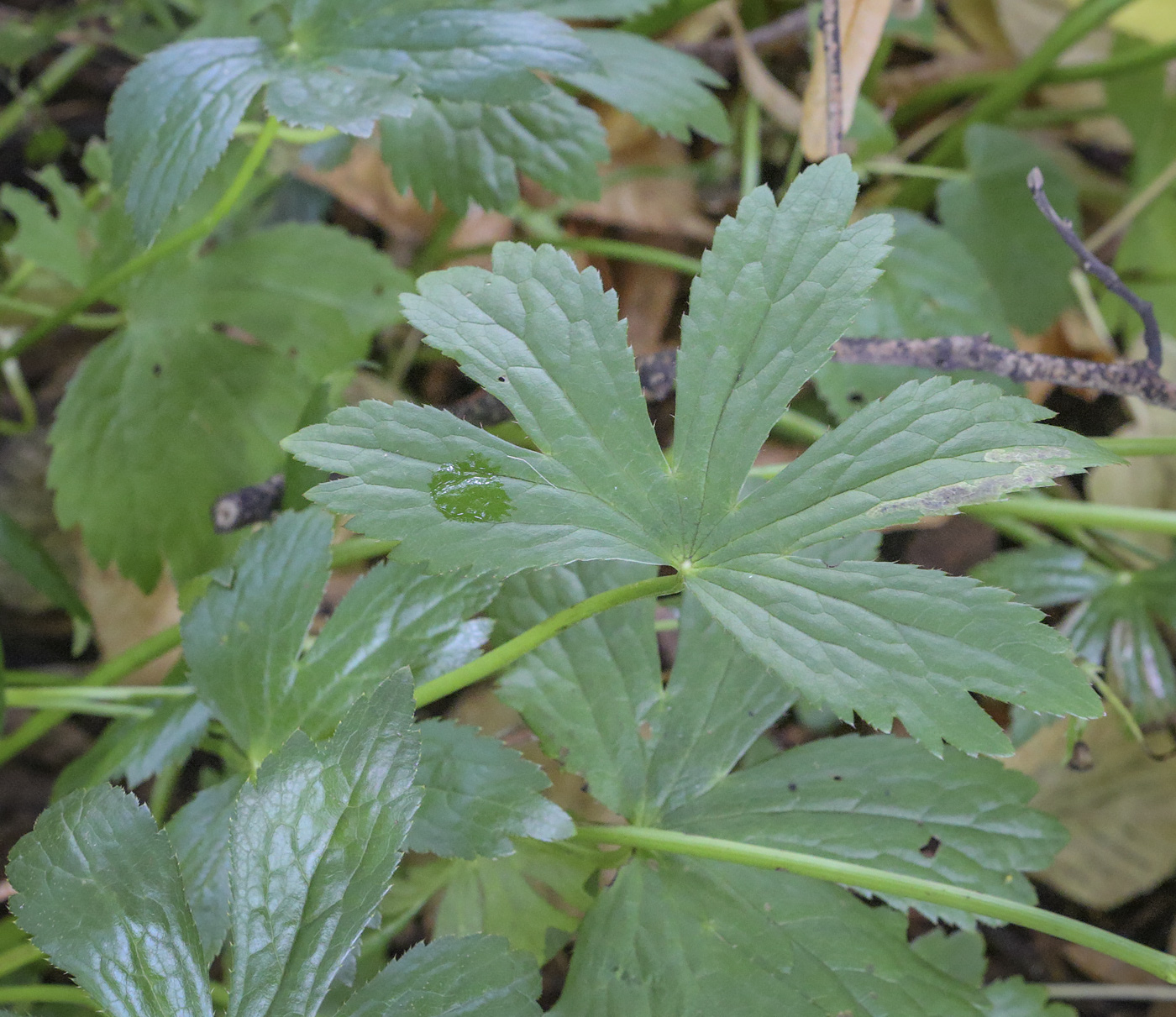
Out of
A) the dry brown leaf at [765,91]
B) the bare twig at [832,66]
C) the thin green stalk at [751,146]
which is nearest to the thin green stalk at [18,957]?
the bare twig at [832,66]

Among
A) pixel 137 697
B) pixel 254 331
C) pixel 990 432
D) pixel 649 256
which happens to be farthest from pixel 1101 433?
pixel 137 697

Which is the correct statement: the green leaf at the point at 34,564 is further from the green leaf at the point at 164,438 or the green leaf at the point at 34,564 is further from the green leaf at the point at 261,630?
the green leaf at the point at 261,630

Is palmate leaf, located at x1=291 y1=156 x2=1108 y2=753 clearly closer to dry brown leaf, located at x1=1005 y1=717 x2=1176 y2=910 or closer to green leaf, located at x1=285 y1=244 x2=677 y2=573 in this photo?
green leaf, located at x1=285 y1=244 x2=677 y2=573

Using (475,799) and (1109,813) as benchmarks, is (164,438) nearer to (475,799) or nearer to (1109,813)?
(475,799)

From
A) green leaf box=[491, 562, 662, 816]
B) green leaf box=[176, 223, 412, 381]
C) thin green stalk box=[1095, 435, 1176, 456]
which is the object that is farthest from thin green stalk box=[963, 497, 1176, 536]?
green leaf box=[176, 223, 412, 381]

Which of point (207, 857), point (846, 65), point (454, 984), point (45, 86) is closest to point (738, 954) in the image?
point (454, 984)

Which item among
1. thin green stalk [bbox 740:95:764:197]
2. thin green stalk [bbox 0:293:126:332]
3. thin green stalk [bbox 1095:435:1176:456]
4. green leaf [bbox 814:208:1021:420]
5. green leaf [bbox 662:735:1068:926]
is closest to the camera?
green leaf [bbox 662:735:1068:926]
